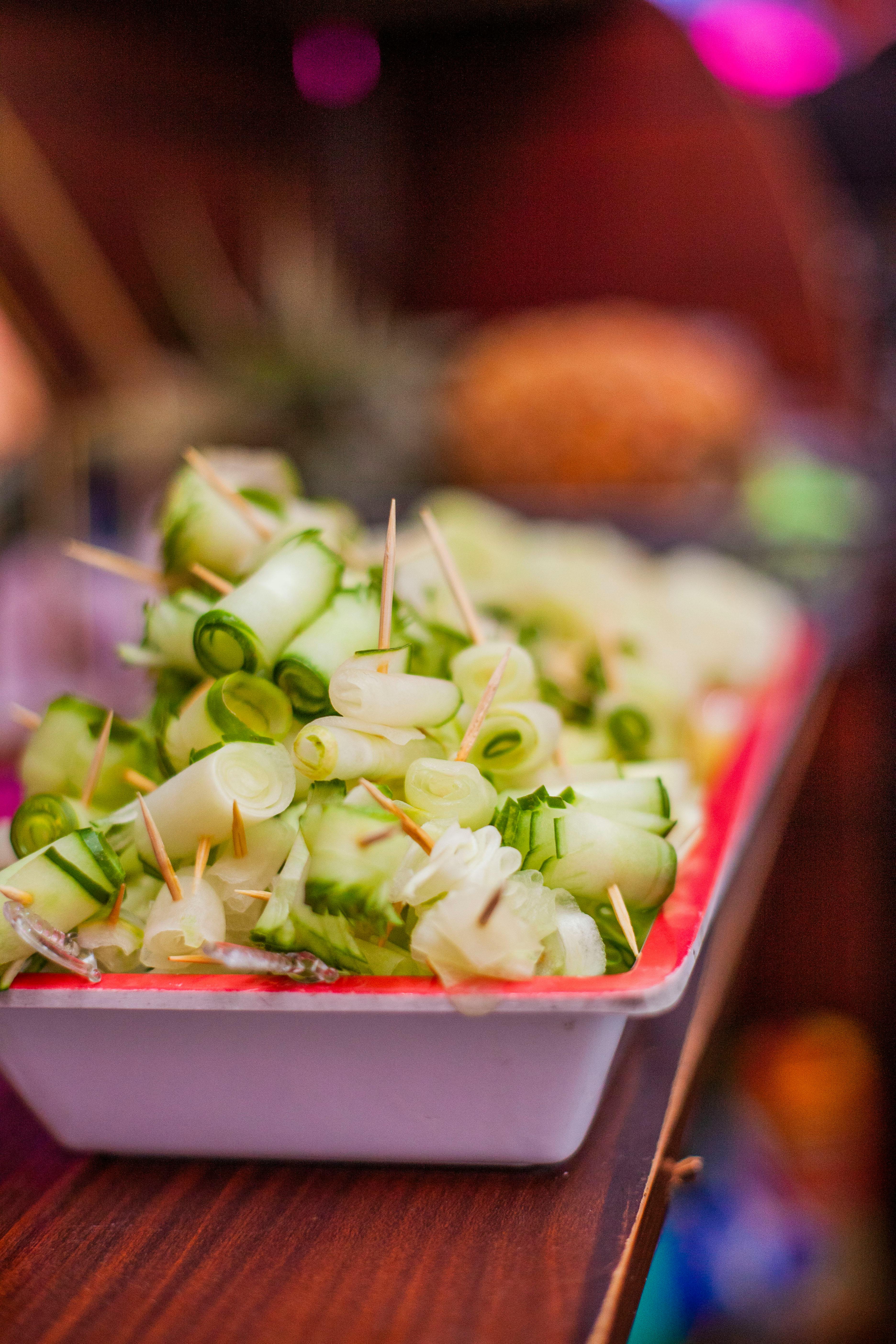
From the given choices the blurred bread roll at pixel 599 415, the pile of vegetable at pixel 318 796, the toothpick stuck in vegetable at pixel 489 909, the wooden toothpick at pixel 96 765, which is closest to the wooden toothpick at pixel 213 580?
the pile of vegetable at pixel 318 796

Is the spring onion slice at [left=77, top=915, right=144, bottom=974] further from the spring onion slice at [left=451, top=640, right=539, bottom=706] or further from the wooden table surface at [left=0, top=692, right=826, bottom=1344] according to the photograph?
the spring onion slice at [left=451, top=640, right=539, bottom=706]

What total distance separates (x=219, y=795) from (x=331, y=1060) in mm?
163

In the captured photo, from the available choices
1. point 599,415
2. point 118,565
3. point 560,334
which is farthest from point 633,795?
point 560,334

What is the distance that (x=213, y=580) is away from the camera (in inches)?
32.0

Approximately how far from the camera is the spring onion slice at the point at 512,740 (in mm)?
747

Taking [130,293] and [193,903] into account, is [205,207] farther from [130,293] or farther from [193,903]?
[193,903]

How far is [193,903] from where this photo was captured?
0.63m

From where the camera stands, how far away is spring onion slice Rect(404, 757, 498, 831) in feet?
2.15

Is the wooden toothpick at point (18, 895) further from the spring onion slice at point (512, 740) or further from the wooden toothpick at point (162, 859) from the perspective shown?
the spring onion slice at point (512, 740)

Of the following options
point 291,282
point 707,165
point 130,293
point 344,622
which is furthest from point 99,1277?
point 707,165

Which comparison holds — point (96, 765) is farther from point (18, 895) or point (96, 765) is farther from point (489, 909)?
point (489, 909)

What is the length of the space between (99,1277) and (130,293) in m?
3.26

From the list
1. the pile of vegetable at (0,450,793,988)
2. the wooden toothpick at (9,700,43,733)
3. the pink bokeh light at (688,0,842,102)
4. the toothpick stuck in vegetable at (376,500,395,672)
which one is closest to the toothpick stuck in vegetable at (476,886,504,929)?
the pile of vegetable at (0,450,793,988)

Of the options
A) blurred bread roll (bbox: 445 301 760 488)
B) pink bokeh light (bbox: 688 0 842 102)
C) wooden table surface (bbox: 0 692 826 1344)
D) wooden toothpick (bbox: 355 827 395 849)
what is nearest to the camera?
wooden table surface (bbox: 0 692 826 1344)
